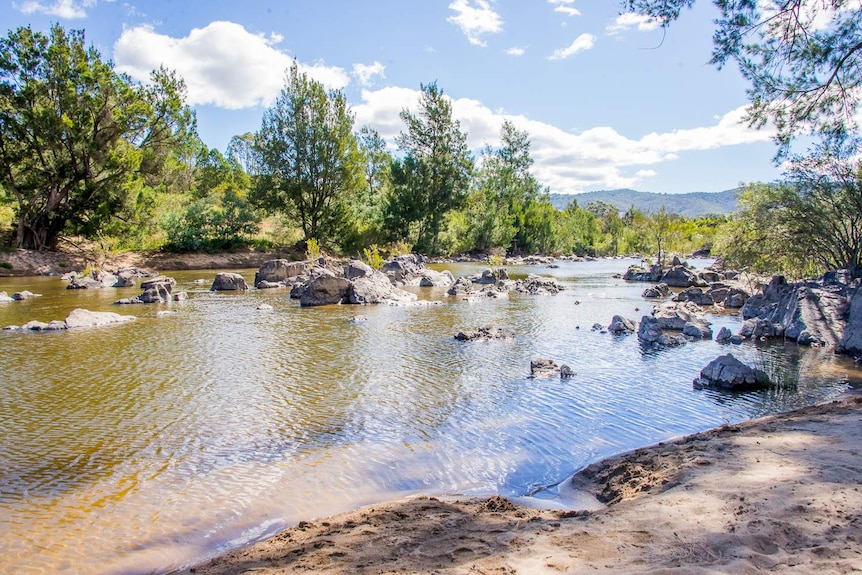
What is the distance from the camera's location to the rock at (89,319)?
55.3ft

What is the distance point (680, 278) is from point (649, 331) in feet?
77.4

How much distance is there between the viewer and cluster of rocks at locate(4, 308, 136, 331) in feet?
53.8

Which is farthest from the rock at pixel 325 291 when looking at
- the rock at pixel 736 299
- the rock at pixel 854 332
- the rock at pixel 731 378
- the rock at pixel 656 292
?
the rock at pixel 854 332

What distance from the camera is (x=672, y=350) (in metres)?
14.7

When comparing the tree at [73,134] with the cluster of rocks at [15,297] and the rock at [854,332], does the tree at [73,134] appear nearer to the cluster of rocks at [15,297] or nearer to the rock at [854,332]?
the cluster of rocks at [15,297]

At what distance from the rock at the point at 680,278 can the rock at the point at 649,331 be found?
74.5 ft

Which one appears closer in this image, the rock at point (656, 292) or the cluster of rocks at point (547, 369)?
the cluster of rocks at point (547, 369)

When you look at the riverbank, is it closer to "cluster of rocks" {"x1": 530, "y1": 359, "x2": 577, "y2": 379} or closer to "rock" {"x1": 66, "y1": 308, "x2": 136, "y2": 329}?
"cluster of rocks" {"x1": 530, "y1": 359, "x2": 577, "y2": 379}

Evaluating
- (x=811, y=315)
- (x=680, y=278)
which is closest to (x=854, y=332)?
(x=811, y=315)

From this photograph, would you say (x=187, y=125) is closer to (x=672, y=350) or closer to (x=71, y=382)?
(x=71, y=382)

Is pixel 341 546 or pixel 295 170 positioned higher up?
pixel 295 170

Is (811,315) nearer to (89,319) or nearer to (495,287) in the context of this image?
(495,287)

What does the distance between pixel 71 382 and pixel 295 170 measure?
4400 centimetres

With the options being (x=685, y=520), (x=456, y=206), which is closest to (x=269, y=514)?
(x=685, y=520)
